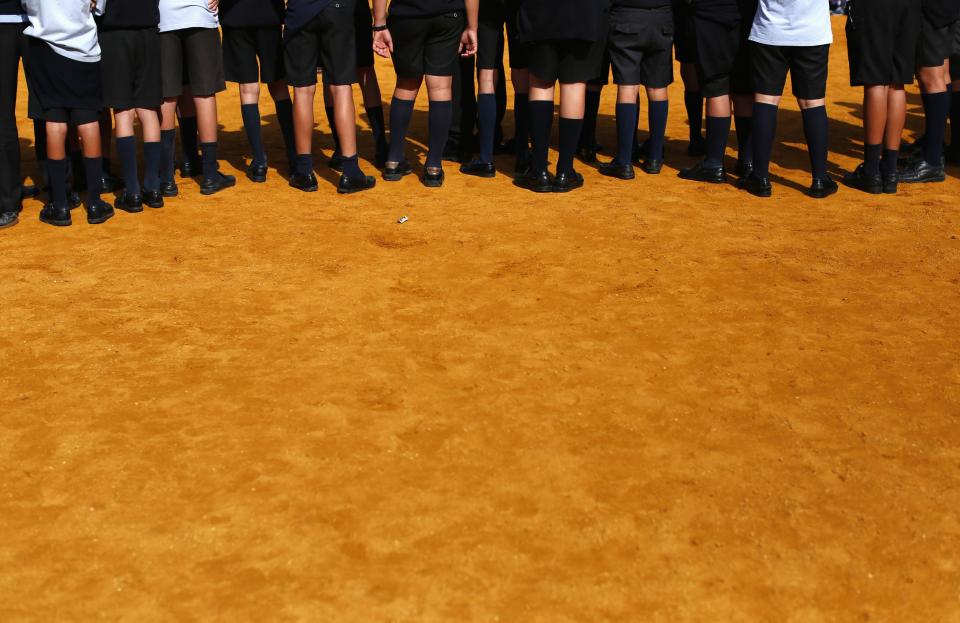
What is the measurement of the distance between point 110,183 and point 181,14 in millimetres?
1395

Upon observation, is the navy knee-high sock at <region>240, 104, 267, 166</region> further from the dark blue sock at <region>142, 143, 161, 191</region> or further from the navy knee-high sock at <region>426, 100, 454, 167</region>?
the navy knee-high sock at <region>426, 100, 454, 167</region>

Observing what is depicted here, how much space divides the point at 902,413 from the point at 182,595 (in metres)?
3.00

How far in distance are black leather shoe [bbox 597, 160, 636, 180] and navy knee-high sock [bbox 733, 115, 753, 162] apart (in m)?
0.82

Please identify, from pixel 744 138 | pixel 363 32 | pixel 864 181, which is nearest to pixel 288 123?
pixel 363 32

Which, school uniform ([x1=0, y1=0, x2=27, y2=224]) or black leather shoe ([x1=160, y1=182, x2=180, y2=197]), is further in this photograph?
black leather shoe ([x1=160, y1=182, x2=180, y2=197])

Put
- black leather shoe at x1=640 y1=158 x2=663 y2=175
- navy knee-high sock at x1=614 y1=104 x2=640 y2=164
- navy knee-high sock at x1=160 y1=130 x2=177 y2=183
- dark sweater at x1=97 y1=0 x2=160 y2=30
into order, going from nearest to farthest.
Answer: dark sweater at x1=97 y1=0 x2=160 y2=30 < navy knee-high sock at x1=160 y1=130 x2=177 y2=183 < navy knee-high sock at x1=614 y1=104 x2=640 y2=164 < black leather shoe at x1=640 y1=158 x2=663 y2=175

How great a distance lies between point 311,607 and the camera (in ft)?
11.5

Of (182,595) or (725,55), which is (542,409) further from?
(725,55)

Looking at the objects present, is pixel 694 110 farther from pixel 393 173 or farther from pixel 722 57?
pixel 393 173

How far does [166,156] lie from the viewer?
7.87 metres

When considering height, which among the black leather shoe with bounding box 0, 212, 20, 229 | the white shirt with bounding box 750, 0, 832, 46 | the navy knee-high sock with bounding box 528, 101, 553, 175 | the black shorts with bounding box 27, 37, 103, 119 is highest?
the white shirt with bounding box 750, 0, 832, 46

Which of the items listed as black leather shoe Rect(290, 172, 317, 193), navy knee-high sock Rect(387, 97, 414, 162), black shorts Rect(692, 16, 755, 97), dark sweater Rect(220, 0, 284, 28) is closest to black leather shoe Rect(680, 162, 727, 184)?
black shorts Rect(692, 16, 755, 97)

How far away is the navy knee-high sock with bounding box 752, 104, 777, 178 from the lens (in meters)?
7.81

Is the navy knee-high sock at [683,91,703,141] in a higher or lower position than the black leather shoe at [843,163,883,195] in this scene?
higher
